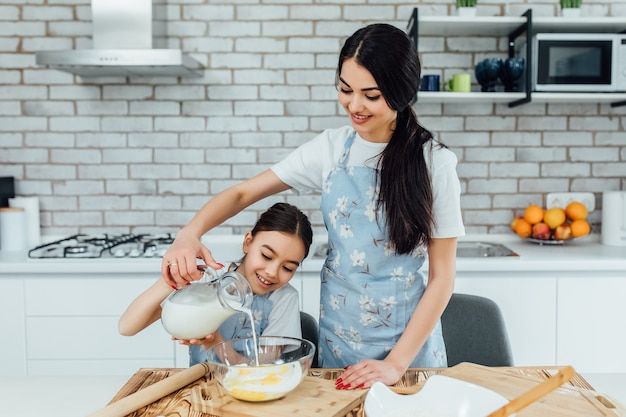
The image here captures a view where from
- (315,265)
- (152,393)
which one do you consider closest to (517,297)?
(315,265)

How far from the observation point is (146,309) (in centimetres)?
137

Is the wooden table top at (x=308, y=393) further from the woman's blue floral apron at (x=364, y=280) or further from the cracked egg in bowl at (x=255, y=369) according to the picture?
the woman's blue floral apron at (x=364, y=280)

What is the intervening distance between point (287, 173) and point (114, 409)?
80 centimetres

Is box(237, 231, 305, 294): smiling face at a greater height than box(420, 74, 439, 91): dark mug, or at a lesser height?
lesser

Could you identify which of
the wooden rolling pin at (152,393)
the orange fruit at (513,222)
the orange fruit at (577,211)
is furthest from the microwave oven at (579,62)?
the wooden rolling pin at (152,393)

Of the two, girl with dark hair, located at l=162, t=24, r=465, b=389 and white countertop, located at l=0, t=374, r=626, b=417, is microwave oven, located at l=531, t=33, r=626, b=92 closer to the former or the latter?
girl with dark hair, located at l=162, t=24, r=465, b=389

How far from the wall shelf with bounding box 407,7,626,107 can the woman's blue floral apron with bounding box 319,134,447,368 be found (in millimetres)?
1237

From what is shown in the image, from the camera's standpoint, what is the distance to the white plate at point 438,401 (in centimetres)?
105

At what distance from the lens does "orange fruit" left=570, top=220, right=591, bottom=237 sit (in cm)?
282

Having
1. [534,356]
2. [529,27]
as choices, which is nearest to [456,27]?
[529,27]

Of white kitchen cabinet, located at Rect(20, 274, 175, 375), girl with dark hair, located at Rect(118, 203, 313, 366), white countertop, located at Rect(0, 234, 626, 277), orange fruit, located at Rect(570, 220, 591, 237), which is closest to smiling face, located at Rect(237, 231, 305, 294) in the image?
girl with dark hair, located at Rect(118, 203, 313, 366)

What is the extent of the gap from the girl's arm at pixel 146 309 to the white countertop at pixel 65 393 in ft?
0.37

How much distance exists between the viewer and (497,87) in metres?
2.88

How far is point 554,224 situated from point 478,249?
350mm
